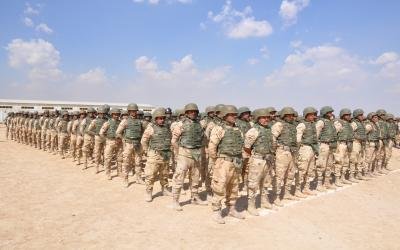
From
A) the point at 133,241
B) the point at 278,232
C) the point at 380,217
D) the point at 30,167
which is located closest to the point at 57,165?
the point at 30,167

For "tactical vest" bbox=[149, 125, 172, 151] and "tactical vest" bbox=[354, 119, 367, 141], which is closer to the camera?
"tactical vest" bbox=[149, 125, 172, 151]

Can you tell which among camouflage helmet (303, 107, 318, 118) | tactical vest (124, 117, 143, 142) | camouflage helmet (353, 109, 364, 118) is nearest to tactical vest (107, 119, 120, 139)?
tactical vest (124, 117, 143, 142)

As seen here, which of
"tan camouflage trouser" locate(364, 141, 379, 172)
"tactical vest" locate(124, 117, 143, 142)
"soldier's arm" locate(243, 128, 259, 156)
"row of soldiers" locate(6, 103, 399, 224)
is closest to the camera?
"row of soldiers" locate(6, 103, 399, 224)

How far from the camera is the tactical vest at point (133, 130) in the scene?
11719 millimetres

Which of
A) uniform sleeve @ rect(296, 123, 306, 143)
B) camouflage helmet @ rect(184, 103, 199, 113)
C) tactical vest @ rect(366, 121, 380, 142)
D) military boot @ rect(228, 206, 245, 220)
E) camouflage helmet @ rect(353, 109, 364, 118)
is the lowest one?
military boot @ rect(228, 206, 245, 220)

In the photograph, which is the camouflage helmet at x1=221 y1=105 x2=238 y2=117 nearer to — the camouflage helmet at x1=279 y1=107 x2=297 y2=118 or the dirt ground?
the dirt ground

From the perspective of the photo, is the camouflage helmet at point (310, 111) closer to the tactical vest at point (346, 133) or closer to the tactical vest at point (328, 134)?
the tactical vest at point (328, 134)

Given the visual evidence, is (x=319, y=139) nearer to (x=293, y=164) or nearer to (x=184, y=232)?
(x=293, y=164)

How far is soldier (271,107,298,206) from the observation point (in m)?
9.59

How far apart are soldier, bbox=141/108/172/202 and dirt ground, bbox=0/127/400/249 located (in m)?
0.75

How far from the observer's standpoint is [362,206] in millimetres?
9898

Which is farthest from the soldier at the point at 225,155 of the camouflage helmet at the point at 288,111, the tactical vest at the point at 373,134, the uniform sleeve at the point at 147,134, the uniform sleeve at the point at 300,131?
the tactical vest at the point at 373,134

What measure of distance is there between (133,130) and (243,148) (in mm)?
4487

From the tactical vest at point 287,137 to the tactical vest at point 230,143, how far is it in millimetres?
2191
